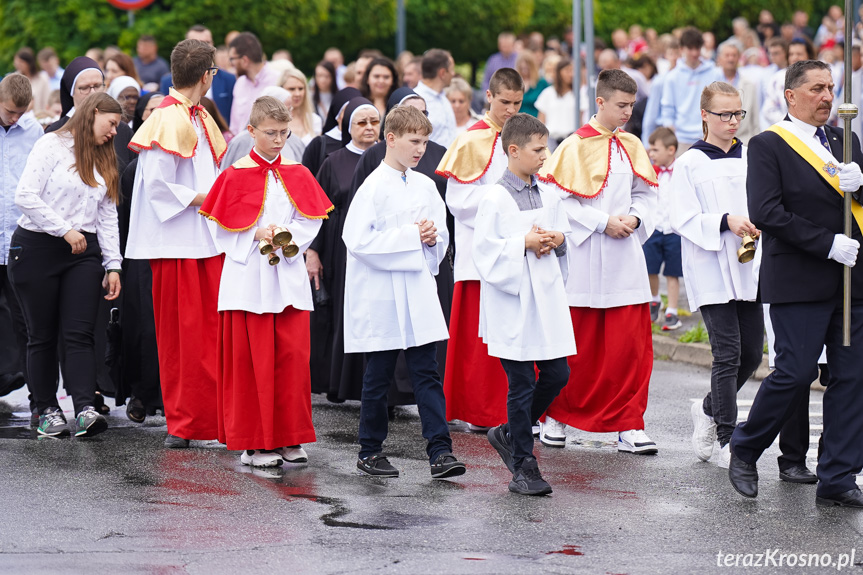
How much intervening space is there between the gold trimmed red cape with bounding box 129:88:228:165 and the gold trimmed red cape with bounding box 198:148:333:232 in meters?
0.59

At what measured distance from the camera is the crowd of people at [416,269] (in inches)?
279

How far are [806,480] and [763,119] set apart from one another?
9.94m

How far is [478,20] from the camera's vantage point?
29.2 meters

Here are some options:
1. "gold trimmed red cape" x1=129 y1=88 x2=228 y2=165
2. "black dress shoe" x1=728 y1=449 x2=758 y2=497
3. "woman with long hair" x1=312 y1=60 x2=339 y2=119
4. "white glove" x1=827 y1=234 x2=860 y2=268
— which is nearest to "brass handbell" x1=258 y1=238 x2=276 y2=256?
"gold trimmed red cape" x1=129 y1=88 x2=228 y2=165

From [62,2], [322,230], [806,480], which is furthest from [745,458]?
[62,2]

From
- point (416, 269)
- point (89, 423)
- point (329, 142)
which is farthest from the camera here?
point (329, 142)

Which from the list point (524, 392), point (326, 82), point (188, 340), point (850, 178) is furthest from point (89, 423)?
point (326, 82)

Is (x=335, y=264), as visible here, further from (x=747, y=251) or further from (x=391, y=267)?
(x=747, y=251)

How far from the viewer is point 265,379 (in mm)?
7844

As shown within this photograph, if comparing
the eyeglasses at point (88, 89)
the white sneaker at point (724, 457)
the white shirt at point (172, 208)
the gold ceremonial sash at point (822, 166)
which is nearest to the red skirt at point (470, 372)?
the white sneaker at point (724, 457)

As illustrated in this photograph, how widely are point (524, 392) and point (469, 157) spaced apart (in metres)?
2.06

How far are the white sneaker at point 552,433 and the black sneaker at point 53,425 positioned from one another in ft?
9.49

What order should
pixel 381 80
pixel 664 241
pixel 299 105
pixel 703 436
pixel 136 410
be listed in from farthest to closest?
pixel 664 241 < pixel 299 105 < pixel 381 80 < pixel 136 410 < pixel 703 436

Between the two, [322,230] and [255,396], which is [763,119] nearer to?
[322,230]
